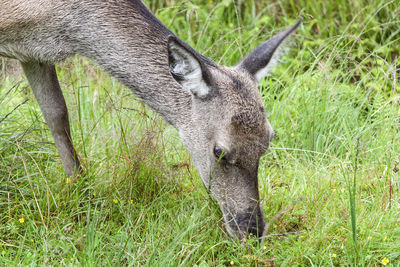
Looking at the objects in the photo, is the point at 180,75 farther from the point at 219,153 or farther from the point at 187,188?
the point at 187,188

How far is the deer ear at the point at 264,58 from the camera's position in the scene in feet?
14.4

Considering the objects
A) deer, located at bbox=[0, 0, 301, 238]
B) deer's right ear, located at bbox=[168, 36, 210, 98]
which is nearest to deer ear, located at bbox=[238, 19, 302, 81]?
deer, located at bbox=[0, 0, 301, 238]

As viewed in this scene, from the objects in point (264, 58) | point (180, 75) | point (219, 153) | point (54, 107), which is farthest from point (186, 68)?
point (54, 107)

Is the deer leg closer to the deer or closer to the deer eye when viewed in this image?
the deer

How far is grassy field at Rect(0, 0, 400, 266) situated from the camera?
376 cm

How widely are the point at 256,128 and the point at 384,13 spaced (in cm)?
389

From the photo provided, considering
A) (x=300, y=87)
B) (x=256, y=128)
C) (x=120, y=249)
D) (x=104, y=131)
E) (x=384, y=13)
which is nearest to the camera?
(x=120, y=249)

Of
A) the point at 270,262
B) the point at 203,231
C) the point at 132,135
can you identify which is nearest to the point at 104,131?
the point at 132,135

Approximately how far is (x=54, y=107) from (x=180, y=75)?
1399 millimetres

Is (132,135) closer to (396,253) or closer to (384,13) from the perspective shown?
(396,253)

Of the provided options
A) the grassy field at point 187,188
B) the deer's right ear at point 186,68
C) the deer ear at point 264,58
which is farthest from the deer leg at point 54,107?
the deer ear at point 264,58

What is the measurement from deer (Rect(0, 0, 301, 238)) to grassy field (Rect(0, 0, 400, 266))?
0.22 metres

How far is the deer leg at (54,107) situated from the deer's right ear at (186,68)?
49.2 inches

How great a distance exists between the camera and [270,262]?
374cm
